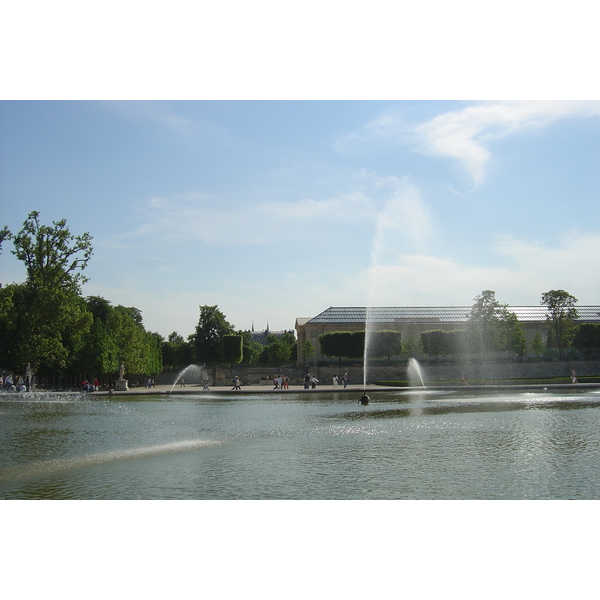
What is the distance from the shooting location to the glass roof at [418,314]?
251 ft

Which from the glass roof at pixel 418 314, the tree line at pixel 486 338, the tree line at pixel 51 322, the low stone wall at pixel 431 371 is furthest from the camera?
the glass roof at pixel 418 314

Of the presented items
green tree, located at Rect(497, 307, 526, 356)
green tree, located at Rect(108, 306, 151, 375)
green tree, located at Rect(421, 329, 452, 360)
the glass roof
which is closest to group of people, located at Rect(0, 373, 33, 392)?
green tree, located at Rect(108, 306, 151, 375)

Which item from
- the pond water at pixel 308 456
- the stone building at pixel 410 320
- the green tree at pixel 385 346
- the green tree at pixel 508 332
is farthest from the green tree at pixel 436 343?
the pond water at pixel 308 456

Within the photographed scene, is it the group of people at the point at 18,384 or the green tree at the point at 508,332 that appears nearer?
the group of people at the point at 18,384

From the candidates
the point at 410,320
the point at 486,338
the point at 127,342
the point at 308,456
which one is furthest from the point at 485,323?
the point at 308,456

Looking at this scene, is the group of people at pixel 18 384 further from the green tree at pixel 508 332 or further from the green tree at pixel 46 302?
the green tree at pixel 508 332

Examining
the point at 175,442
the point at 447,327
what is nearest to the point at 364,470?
the point at 175,442

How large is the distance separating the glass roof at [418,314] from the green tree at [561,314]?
1726 centimetres

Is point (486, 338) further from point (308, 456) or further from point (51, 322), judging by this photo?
point (308, 456)

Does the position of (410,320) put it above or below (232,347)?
above

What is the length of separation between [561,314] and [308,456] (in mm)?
52134

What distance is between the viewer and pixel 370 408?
23.2m

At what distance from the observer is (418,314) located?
77438 millimetres

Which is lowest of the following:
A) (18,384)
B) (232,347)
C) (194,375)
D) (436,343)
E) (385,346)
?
(194,375)
